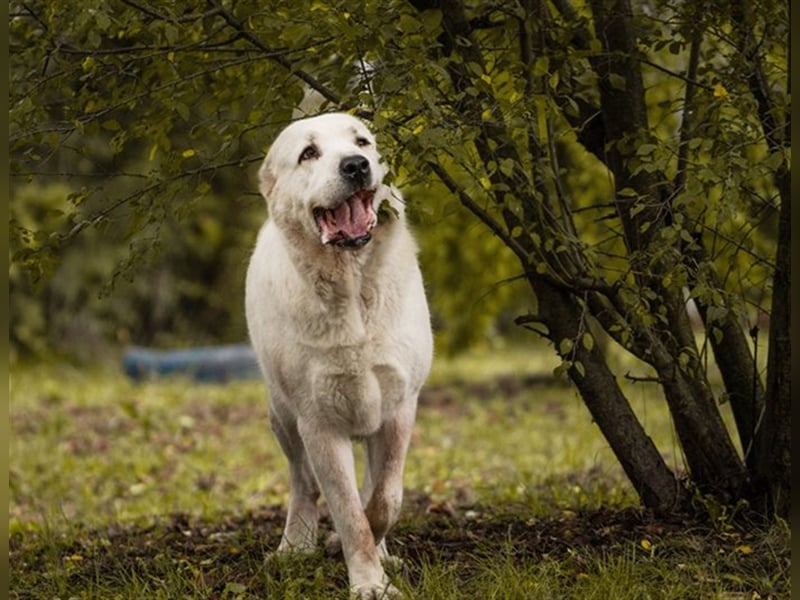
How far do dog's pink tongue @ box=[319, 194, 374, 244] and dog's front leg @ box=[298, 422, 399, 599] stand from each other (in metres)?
0.62

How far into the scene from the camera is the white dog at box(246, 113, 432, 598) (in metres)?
4.04

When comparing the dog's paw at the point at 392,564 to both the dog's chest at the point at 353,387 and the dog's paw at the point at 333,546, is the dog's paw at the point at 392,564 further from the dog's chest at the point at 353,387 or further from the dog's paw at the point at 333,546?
the dog's chest at the point at 353,387

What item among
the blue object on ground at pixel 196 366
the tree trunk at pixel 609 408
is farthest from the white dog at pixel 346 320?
the blue object on ground at pixel 196 366

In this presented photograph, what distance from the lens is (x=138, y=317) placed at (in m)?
17.2

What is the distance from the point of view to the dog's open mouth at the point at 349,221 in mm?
4039

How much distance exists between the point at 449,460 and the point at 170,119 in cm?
439

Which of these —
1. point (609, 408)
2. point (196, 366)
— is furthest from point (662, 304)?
point (196, 366)

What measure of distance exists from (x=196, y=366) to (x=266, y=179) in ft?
29.8

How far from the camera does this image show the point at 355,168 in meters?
3.94

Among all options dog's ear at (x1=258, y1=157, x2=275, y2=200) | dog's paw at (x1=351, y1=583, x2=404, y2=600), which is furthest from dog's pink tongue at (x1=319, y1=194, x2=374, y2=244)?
dog's paw at (x1=351, y1=583, x2=404, y2=600)

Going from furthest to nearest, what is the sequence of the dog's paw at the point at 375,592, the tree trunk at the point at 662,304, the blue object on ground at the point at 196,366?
1. the blue object on ground at the point at 196,366
2. the tree trunk at the point at 662,304
3. the dog's paw at the point at 375,592

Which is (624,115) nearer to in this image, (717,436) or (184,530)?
(717,436)

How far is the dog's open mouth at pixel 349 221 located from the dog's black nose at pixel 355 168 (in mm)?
92

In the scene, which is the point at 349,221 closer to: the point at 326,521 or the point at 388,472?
the point at 388,472
